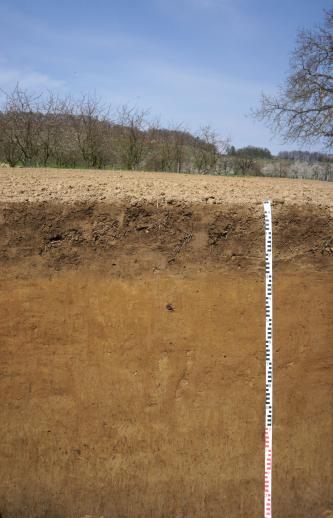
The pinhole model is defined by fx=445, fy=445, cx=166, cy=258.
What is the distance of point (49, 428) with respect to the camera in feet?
13.5

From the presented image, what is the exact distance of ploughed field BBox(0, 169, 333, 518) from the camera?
412 cm

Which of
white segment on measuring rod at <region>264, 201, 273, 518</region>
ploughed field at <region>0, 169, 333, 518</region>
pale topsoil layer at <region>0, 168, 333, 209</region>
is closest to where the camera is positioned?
white segment on measuring rod at <region>264, 201, 273, 518</region>

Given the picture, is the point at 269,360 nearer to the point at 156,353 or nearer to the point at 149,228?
the point at 156,353

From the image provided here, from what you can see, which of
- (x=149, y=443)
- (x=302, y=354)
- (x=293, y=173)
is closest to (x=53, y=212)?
(x=149, y=443)

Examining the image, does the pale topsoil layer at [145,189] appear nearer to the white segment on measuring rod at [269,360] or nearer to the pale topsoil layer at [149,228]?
the pale topsoil layer at [149,228]

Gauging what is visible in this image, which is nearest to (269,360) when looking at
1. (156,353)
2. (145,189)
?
(156,353)

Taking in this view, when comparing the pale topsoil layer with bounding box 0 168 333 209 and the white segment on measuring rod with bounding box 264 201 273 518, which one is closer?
the white segment on measuring rod with bounding box 264 201 273 518

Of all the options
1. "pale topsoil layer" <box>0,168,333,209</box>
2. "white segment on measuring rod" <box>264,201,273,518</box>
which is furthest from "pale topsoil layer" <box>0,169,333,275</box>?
"white segment on measuring rod" <box>264,201,273,518</box>

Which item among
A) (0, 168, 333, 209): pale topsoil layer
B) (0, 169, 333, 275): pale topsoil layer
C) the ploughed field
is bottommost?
the ploughed field

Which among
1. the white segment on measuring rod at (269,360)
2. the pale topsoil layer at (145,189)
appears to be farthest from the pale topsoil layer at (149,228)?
the white segment on measuring rod at (269,360)

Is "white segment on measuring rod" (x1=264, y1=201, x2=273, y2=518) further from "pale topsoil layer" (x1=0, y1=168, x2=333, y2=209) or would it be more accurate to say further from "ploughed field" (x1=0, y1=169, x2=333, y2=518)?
"pale topsoil layer" (x1=0, y1=168, x2=333, y2=209)

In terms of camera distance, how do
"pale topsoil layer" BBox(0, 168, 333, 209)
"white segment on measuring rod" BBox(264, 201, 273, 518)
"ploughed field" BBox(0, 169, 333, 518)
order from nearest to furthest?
"white segment on measuring rod" BBox(264, 201, 273, 518)
"ploughed field" BBox(0, 169, 333, 518)
"pale topsoil layer" BBox(0, 168, 333, 209)

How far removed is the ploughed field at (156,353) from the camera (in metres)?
4.12

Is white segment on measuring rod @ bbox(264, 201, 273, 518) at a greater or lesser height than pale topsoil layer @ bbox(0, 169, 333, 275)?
lesser
